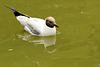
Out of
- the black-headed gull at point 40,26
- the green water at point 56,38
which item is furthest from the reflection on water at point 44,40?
the black-headed gull at point 40,26

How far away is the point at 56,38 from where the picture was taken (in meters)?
6.76

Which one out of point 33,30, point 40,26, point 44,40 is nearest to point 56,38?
point 44,40

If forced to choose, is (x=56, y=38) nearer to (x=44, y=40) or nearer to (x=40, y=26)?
(x=44, y=40)

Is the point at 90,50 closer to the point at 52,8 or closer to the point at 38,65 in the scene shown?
the point at 38,65

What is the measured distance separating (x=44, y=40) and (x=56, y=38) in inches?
13.8

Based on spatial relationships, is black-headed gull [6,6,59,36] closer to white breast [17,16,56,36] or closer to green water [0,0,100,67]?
white breast [17,16,56,36]

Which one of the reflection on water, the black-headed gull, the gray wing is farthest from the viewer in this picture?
the gray wing

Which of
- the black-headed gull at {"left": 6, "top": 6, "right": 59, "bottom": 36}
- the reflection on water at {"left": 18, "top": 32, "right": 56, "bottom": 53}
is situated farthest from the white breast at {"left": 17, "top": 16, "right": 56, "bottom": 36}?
the reflection on water at {"left": 18, "top": 32, "right": 56, "bottom": 53}

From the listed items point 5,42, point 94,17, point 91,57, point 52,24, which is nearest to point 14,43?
point 5,42

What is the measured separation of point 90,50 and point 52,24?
1.45 metres

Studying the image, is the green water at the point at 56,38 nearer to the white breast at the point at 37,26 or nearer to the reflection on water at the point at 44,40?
the reflection on water at the point at 44,40

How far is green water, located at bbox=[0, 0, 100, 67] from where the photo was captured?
5.59 m

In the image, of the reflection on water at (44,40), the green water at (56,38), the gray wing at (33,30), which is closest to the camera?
the green water at (56,38)

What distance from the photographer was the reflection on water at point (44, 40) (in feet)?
20.8
